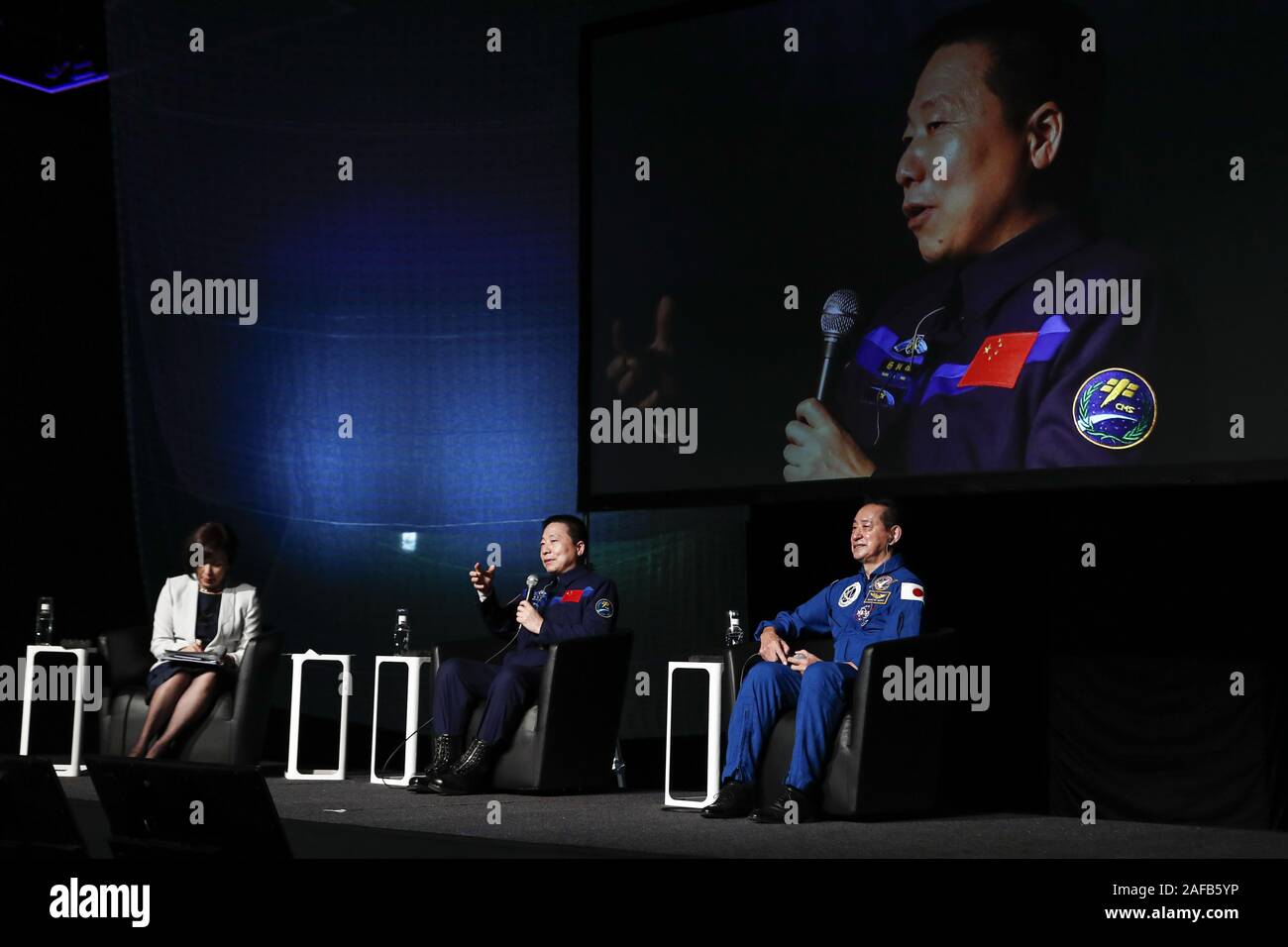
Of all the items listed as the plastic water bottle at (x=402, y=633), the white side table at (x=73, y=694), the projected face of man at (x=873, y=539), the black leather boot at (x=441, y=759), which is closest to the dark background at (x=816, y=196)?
the projected face of man at (x=873, y=539)

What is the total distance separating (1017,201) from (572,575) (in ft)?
5.86

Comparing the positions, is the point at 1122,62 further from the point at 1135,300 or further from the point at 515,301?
the point at 515,301

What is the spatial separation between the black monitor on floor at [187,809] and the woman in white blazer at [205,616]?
2234mm

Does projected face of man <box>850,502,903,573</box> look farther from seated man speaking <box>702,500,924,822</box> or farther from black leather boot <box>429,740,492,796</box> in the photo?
black leather boot <box>429,740,492,796</box>

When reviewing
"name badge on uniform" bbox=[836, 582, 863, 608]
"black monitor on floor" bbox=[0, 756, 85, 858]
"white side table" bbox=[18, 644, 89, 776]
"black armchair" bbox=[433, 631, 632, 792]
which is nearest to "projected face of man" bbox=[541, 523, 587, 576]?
"black armchair" bbox=[433, 631, 632, 792]

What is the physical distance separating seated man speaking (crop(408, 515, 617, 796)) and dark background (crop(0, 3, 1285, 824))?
59 cm

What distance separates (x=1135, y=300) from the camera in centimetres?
422

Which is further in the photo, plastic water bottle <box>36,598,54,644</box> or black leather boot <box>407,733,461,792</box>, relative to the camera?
plastic water bottle <box>36,598,54,644</box>

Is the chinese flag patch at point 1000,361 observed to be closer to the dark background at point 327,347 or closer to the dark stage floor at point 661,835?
the dark background at point 327,347

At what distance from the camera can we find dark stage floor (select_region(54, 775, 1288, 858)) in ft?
11.1

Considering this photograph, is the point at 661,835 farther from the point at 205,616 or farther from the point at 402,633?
the point at 205,616

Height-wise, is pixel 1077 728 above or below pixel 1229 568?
below

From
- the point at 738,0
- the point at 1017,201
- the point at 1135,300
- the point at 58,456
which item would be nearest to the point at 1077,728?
the point at 1135,300

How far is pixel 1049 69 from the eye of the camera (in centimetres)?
445
